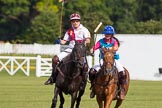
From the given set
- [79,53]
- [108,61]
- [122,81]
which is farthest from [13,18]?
[108,61]

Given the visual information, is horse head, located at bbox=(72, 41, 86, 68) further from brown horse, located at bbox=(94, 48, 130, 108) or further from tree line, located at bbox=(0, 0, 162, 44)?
tree line, located at bbox=(0, 0, 162, 44)

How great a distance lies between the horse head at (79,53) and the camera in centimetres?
2005

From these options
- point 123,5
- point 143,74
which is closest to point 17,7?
point 123,5

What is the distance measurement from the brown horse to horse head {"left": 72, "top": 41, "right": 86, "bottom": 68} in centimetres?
92

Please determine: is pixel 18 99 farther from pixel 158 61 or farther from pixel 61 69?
pixel 158 61

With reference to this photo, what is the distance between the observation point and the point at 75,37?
832 inches

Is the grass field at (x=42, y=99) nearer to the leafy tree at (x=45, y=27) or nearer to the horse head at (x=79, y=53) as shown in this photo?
the horse head at (x=79, y=53)

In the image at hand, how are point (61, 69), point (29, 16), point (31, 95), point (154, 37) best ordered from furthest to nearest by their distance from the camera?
1. point (29, 16)
2. point (154, 37)
3. point (31, 95)
4. point (61, 69)

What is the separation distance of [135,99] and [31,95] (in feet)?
12.1

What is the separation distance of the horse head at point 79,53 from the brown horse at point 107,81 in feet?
3.02

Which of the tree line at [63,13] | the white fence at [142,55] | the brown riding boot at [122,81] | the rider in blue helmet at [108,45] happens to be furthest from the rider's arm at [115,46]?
the tree line at [63,13]

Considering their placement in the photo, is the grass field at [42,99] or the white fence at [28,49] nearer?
the grass field at [42,99]

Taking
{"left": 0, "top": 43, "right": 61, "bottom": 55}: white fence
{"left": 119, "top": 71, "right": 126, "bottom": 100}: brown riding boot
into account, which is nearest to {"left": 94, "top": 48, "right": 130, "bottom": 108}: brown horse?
{"left": 119, "top": 71, "right": 126, "bottom": 100}: brown riding boot

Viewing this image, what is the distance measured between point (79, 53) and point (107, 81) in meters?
1.45
